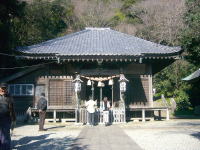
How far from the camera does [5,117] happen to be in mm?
6641

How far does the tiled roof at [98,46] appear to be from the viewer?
50.8ft

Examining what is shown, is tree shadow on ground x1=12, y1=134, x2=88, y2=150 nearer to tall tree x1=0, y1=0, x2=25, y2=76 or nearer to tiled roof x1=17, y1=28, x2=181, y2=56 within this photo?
tiled roof x1=17, y1=28, x2=181, y2=56

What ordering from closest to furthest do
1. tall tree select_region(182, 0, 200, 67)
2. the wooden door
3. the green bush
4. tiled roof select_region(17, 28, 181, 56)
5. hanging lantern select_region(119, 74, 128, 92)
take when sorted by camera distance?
tall tree select_region(182, 0, 200, 67), hanging lantern select_region(119, 74, 128, 92), tiled roof select_region(17, 28, 181, 56), the wooden door, the green bush

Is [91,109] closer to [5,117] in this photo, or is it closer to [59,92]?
[59,92]

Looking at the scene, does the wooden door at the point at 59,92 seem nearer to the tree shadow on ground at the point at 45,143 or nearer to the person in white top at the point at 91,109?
the person in white top at the point at 91,109

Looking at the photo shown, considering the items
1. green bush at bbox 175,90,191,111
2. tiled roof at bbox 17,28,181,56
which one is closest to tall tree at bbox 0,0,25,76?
tiled roof at bbox 17,28,181,56

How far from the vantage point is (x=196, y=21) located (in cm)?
1268

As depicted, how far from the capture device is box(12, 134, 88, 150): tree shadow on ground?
7843 mm

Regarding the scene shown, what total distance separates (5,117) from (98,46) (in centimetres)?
1086

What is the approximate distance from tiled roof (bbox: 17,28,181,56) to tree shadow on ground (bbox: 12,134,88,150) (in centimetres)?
651

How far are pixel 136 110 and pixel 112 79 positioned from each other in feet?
7.48

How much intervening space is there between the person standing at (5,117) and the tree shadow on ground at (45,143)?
1275 millimetres

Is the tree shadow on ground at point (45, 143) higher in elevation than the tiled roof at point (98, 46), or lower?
lower

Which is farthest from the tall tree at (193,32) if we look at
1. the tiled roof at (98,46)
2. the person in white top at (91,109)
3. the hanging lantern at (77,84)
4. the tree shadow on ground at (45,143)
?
the tree shadow on ground at (45,143)
